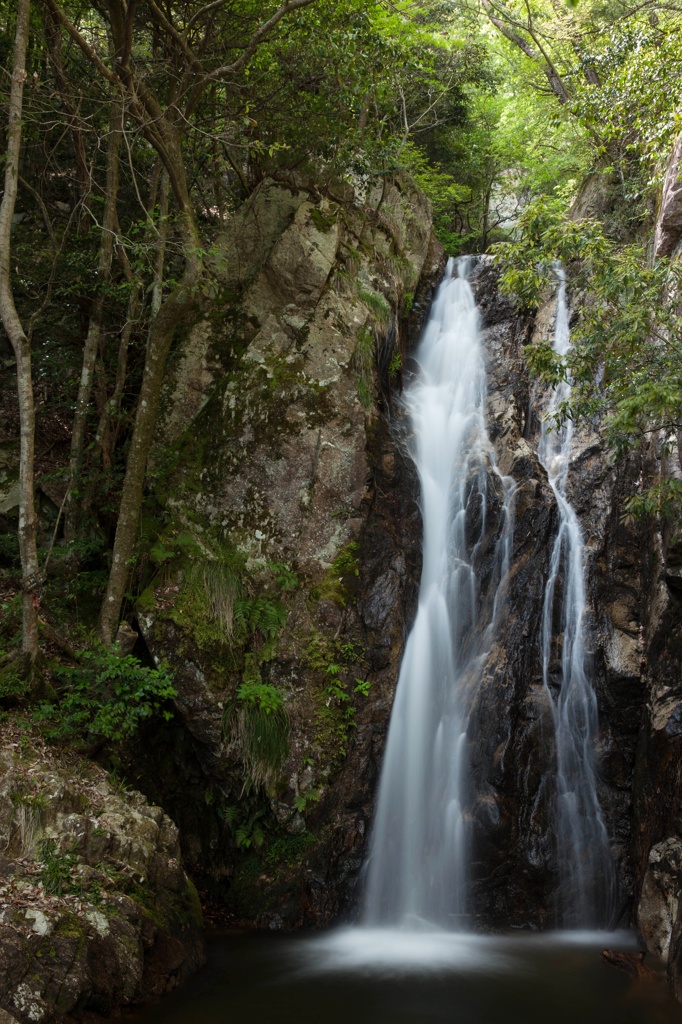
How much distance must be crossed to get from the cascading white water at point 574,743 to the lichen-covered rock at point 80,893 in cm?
449

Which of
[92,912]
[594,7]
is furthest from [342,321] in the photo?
[594,7]

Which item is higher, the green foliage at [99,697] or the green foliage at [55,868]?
the green foliage at [99,697]

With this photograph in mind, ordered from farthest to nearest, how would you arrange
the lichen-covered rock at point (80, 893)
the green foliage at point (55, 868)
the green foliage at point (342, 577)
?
1. the green foliage at point (342, 577)
2. the green foliage at point (55, 868)
3. the lichen-covered rock at point (80, 893)

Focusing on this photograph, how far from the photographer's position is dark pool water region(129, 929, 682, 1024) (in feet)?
19.2

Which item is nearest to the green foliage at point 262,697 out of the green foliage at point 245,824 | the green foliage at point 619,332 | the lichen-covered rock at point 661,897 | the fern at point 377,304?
the green foliage at point 245,824

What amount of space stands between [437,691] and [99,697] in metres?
4.24

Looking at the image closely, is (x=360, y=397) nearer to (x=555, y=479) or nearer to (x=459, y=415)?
(x=459, y=415)

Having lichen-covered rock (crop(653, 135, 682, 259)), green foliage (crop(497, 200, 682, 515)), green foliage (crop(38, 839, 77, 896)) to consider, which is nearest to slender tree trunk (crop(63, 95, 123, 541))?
green foliage (crop(38, 839, 77, 896))

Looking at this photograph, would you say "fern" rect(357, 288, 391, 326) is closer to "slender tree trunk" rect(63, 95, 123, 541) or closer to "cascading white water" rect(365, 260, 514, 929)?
"cascading white water" rect(365, 260, 514, 929)

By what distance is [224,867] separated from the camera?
8055mm

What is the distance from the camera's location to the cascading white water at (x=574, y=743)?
27.0 feet

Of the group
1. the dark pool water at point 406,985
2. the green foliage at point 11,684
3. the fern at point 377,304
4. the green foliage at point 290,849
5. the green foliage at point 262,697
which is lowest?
the dark pool water at point 406,985

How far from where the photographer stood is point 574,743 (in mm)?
8898

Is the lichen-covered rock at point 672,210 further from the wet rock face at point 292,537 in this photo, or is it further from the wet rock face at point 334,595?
the wet rock face at point 292,537
